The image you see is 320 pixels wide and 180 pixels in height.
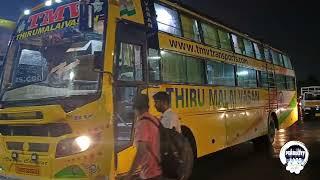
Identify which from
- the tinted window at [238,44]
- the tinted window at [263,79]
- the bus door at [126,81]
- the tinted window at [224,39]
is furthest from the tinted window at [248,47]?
the bus door at [126,81]

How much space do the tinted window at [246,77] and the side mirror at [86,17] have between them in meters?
6.71

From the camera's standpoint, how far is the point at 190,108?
914 cm

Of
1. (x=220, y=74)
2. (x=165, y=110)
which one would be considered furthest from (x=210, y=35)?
(x=165, y=110)

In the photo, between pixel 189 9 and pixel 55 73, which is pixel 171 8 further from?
pixel 55 73

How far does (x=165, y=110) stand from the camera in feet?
16.5

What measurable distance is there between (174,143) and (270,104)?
437 inches

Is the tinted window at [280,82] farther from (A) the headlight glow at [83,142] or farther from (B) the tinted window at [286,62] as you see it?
(A) the headlight glow at [83,142]

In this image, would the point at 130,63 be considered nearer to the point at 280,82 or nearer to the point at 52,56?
the point at 52,56

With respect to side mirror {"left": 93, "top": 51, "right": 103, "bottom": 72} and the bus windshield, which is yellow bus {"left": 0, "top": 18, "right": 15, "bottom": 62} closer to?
the bus windshield

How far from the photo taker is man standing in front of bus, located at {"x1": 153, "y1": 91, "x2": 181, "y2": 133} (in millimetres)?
4914

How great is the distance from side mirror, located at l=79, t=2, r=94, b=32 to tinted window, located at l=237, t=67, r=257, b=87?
6.71 meters

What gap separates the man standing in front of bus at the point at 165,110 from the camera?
491cm

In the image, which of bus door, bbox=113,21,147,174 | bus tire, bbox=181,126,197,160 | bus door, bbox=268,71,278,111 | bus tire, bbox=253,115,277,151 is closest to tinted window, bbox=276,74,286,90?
bus door, bbox=268,71,278,111

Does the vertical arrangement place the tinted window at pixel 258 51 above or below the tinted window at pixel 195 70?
above
